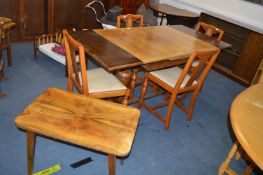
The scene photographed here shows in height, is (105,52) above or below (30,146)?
above

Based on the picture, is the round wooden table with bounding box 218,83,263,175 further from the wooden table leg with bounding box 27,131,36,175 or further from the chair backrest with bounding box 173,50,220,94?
the wooden table leg with bounding box 27,131,36,175

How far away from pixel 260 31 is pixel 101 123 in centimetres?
286

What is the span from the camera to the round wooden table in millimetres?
1087

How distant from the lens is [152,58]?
6.49 feet

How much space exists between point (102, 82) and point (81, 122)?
2.18 feet

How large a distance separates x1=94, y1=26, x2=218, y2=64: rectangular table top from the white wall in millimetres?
1411

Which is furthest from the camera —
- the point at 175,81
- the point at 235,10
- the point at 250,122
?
the point at 235,10

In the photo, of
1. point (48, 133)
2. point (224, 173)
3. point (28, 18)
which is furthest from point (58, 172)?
point (28, 18)

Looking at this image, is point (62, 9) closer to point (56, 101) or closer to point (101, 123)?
point (56, 101)

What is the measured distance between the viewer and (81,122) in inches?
56.7

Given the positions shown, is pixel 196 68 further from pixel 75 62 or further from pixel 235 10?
pixel 235 10

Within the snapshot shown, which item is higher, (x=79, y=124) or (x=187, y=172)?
(x=79, y=124)

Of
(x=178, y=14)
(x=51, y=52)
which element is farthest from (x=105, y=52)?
(x=178, y=14)

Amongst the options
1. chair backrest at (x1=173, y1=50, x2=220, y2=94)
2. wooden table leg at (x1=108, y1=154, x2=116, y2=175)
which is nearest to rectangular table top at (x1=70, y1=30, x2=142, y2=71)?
chair backrest at (x1=173, y1=50, x2=220, y2=94)
